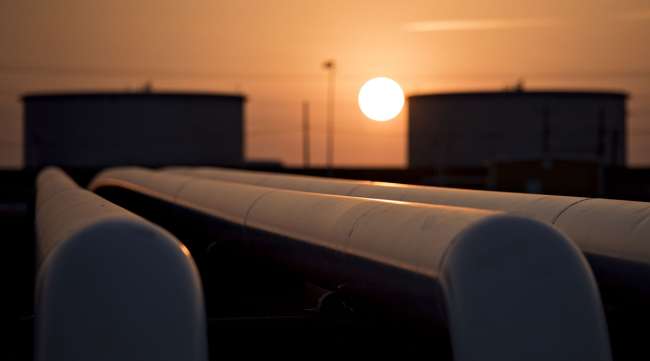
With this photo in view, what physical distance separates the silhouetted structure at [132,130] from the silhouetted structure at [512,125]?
1354cm

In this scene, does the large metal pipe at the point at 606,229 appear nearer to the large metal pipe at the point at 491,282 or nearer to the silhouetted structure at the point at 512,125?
the large metal pipe at the point at 491,282

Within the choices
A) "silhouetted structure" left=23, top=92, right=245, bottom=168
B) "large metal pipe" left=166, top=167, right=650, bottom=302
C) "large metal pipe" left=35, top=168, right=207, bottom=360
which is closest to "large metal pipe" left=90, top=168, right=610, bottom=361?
"large metal pipe" left=166, top=167, right=650, bottom=302

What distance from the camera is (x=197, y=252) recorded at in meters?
15.2

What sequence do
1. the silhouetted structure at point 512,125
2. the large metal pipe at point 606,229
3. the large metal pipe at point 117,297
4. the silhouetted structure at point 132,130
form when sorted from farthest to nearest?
1. the silhouetted structure at point 512,125
2. the silhouetted structure at point 132,130
3. the large metal pipe at point 606,229
4. the large metal pipe at point 117,297

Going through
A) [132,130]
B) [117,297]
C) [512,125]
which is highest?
[117,297]

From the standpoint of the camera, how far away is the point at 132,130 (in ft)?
197

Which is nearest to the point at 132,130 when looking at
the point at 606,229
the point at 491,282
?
the point at 606,229

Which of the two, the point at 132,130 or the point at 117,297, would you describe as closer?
the point at 117,297

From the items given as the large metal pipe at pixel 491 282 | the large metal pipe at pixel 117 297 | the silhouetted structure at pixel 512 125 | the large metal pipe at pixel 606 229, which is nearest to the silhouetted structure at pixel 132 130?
the silhouetted structure at pixel 512 125

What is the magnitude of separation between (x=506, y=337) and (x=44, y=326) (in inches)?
93.3

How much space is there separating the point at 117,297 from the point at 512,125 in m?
57.7

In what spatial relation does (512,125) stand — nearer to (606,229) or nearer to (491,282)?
(606,229)

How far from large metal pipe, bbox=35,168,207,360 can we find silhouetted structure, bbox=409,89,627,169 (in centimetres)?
5585

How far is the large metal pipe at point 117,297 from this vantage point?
479cm
